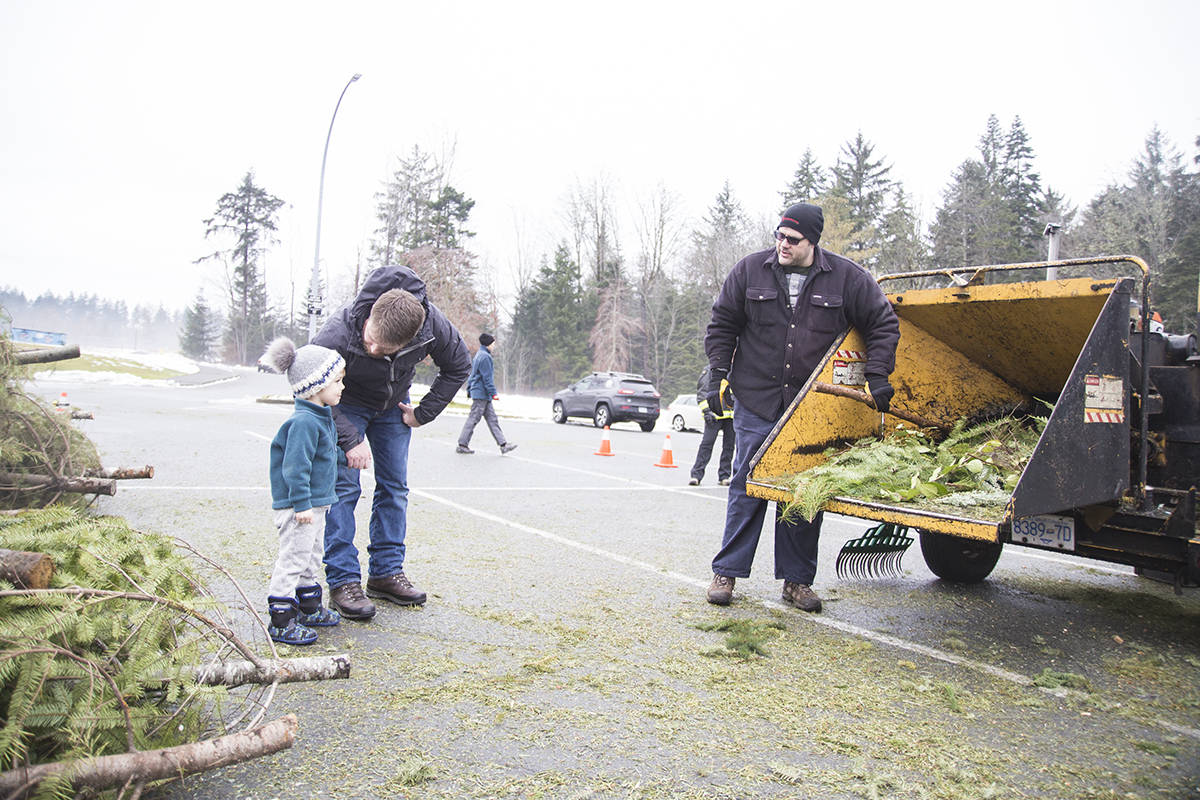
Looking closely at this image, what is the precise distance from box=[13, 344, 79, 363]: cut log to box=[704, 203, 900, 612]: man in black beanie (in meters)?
4.53

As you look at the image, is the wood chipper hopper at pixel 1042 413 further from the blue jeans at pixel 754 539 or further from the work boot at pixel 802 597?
the work boot at pixel 802 597

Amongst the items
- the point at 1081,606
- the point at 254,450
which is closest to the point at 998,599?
the point at 1081,606

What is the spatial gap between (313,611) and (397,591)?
57cm

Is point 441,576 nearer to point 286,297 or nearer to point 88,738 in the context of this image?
point 88,738

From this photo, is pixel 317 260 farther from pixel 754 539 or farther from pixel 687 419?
pixel 754 539

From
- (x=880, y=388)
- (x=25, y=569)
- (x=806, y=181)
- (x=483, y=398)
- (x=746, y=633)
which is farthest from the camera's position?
(x=806, y=181)

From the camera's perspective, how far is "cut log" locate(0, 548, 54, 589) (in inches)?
80.9

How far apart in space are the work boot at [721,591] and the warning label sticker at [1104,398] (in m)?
1.94

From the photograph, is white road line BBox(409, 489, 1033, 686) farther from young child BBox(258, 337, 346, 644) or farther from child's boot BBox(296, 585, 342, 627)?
young child BBox(258, 337, 346, 644)

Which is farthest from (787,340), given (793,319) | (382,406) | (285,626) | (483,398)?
(483,398)

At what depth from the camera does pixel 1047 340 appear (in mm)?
4543

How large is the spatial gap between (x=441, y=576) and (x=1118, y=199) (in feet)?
135

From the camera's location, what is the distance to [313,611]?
365 centimetres

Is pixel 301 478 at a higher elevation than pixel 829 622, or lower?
higher
